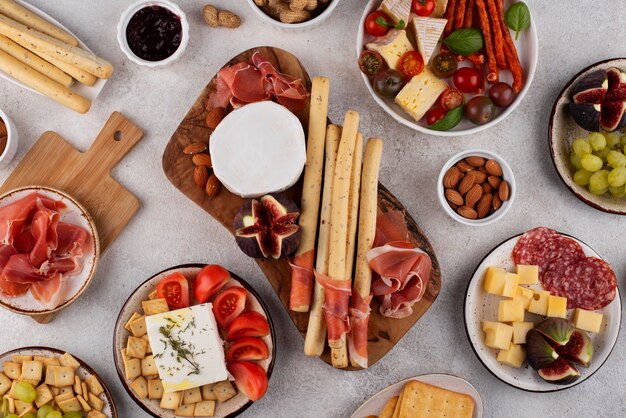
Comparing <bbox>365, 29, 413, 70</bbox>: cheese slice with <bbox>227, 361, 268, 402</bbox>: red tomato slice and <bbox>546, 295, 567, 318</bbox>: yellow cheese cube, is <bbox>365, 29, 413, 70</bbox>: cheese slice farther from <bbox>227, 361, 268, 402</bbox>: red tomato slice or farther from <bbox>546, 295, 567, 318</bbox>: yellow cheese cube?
<bbox>227, 361, 268, 402</bbox>: red tomato slice

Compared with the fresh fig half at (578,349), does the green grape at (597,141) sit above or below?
above

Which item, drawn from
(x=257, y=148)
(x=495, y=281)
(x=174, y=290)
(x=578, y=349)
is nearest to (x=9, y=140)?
(x=174, y=290)

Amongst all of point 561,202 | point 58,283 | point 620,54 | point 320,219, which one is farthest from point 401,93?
point 58,283

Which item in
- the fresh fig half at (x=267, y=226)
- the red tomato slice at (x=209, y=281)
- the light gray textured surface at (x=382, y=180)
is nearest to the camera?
the fresh fig half at (x=267, y=226)

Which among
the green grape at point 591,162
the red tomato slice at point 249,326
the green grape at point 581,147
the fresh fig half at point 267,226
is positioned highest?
the fresh fig half at point 267,226

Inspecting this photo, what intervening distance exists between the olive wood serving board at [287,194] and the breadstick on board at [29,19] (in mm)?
583

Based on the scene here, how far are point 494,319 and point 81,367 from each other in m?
1.52

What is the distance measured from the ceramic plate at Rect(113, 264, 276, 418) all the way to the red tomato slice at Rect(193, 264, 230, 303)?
5cm

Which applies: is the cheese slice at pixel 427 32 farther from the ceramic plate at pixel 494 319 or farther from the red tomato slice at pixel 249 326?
the red tomato slice at pixel 249 326

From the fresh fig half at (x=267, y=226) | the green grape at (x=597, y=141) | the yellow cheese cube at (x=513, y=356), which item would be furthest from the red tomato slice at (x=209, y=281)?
the green grape at (x=597, y=141)

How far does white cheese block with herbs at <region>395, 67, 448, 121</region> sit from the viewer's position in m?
2.29

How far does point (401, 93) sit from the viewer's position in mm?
2285

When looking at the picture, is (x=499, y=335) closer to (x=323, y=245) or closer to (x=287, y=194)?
(x=323, y=245)

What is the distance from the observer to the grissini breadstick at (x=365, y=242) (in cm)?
217
